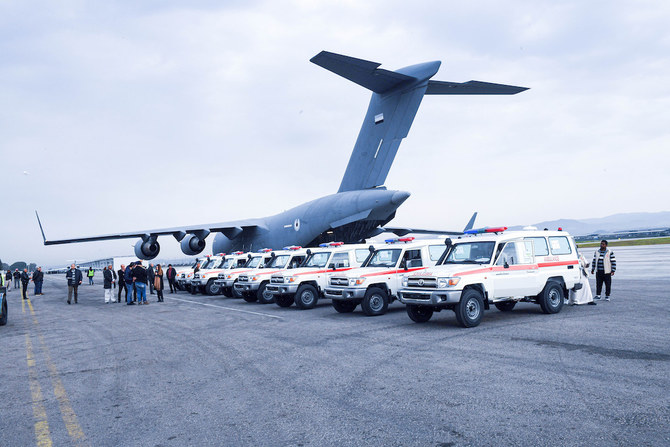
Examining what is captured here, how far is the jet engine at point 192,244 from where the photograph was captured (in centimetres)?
3141

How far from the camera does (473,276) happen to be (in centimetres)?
1055

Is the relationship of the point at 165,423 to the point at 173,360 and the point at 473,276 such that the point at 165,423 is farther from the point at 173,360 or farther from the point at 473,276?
the point at 473,276

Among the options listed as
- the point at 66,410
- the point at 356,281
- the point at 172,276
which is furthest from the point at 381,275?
the point at 172,276

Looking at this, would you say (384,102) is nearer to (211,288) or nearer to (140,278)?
(211,288)

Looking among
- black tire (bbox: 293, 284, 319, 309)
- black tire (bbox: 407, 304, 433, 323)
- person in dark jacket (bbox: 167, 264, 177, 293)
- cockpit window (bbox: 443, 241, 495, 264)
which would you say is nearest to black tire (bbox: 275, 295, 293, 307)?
black tire (bbox: 293, 284, 319, 309)

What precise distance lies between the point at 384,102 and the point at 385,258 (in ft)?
32.4

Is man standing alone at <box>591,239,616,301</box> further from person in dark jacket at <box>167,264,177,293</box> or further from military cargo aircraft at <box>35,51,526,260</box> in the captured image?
person in dark jacket at <box>167,264,177,293</box>

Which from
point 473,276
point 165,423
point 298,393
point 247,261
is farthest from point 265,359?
point 247,261

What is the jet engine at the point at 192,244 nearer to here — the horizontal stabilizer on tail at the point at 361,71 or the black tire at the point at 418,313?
the horizontal stabilizer on tail at the point at 361,71

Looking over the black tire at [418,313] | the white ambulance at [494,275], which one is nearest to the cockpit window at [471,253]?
the white ambulance at [494,275]

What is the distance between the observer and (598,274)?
14.6 m

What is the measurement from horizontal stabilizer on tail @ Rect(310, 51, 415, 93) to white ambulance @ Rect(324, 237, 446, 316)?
6477 millimetres

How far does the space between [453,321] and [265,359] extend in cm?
532

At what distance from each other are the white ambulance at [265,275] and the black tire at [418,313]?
7.14 m
